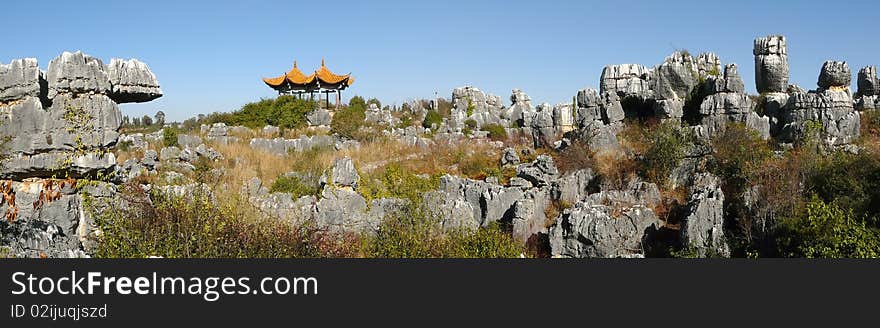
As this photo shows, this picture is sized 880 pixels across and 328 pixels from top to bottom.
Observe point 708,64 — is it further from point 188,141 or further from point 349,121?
point 188,141

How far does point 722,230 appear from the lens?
12102mm

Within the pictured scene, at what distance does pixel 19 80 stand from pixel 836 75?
21.4 metres

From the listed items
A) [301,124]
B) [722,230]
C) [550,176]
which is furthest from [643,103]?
[301,124]

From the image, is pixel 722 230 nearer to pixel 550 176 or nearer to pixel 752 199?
pixel 752 199

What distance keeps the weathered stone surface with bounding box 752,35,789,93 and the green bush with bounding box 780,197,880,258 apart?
37.5 ft

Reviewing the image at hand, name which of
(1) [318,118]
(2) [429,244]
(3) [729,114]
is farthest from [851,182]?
(1) [318,118]

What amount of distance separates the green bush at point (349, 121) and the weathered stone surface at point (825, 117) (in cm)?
1435

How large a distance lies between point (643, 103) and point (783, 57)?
15.0 feet

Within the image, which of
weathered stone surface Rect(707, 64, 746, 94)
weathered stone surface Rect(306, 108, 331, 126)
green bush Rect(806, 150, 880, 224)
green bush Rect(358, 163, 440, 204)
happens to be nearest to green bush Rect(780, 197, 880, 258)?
green bush Rect(806, 150, 880, 224)

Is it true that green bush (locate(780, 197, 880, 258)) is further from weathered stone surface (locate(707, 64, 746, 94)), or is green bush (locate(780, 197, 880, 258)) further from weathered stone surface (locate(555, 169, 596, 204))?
weathered stone surface (locate(707, 64, 746, 94))

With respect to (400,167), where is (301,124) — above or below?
above

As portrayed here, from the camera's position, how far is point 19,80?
8086mm

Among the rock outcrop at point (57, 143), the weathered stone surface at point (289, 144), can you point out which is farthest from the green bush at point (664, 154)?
the rock outcrop at point (57, 143)

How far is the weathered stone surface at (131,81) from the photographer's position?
8.73 metres
